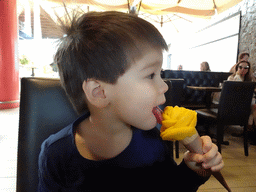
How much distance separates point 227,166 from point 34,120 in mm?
2264

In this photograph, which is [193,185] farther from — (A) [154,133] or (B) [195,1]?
(B) [195,1]

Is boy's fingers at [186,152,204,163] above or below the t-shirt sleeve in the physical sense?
above

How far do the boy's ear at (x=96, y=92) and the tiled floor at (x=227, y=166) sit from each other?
156 cm

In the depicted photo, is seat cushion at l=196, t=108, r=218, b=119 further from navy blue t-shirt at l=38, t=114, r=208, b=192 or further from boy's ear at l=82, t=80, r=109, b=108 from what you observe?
boy's ear at l=82, t=80, r=109, b=108

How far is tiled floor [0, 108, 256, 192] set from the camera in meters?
1.71

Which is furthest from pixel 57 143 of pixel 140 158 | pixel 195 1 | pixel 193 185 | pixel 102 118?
pixel 195 1

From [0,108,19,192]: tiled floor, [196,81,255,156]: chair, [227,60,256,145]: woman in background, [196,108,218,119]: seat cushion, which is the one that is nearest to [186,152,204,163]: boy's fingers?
[0,108,19,192]: tiled floor

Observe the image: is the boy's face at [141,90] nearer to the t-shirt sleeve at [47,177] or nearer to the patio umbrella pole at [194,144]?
the patio umbrella pole at [194,144]

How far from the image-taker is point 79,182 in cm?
Result: 61

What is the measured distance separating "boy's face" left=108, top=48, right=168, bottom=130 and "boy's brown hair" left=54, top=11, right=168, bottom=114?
0.02 metres

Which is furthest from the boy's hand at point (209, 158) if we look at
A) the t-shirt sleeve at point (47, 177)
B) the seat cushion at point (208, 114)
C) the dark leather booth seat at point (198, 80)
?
the dark leather booth seat at point (198, 80)

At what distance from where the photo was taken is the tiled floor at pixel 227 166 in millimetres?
1709

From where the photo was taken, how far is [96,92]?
56cm

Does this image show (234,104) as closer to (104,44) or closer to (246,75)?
(246,75)
